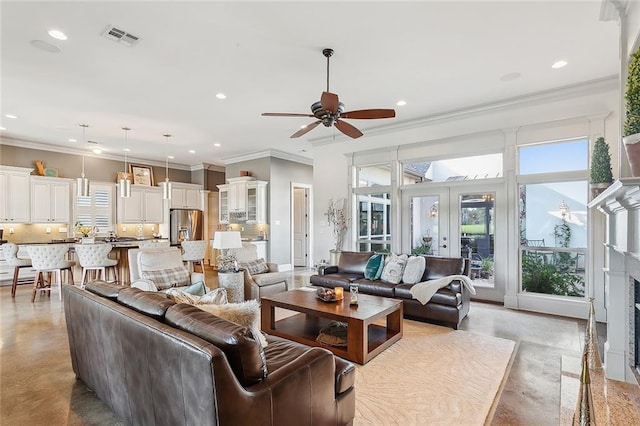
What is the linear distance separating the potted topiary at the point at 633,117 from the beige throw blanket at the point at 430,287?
2.46m

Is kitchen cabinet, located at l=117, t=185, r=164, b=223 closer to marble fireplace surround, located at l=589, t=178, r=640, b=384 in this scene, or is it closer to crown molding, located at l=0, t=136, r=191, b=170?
crown molding, located at l=0, t=136, r=191, b=170

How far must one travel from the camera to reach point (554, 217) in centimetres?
480

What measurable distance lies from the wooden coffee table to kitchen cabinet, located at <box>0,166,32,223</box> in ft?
22.2

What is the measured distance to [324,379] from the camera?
1.83m

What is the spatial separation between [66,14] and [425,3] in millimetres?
3103

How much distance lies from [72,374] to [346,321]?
2491mm

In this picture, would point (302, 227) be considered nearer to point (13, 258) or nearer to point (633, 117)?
point (13, 258)

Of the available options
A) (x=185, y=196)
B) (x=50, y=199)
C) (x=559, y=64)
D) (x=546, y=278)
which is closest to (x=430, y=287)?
(x=546, y=278)

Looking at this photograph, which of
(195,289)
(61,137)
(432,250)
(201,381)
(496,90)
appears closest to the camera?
(201,381)

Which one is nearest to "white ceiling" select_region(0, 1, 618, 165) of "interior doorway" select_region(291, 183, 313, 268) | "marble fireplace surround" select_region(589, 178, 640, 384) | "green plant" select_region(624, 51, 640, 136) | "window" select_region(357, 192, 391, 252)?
"green plant" select_region(624, 51, 640, 136)

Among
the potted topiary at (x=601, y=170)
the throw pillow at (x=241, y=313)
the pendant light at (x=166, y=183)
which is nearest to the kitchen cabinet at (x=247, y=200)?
the pendant light at (x=166, y=183)

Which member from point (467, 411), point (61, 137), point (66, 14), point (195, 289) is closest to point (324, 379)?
point (467, 411)

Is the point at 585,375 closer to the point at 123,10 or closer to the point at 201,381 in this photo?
the point at 201,381

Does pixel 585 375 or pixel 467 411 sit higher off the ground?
pixel 585 375
